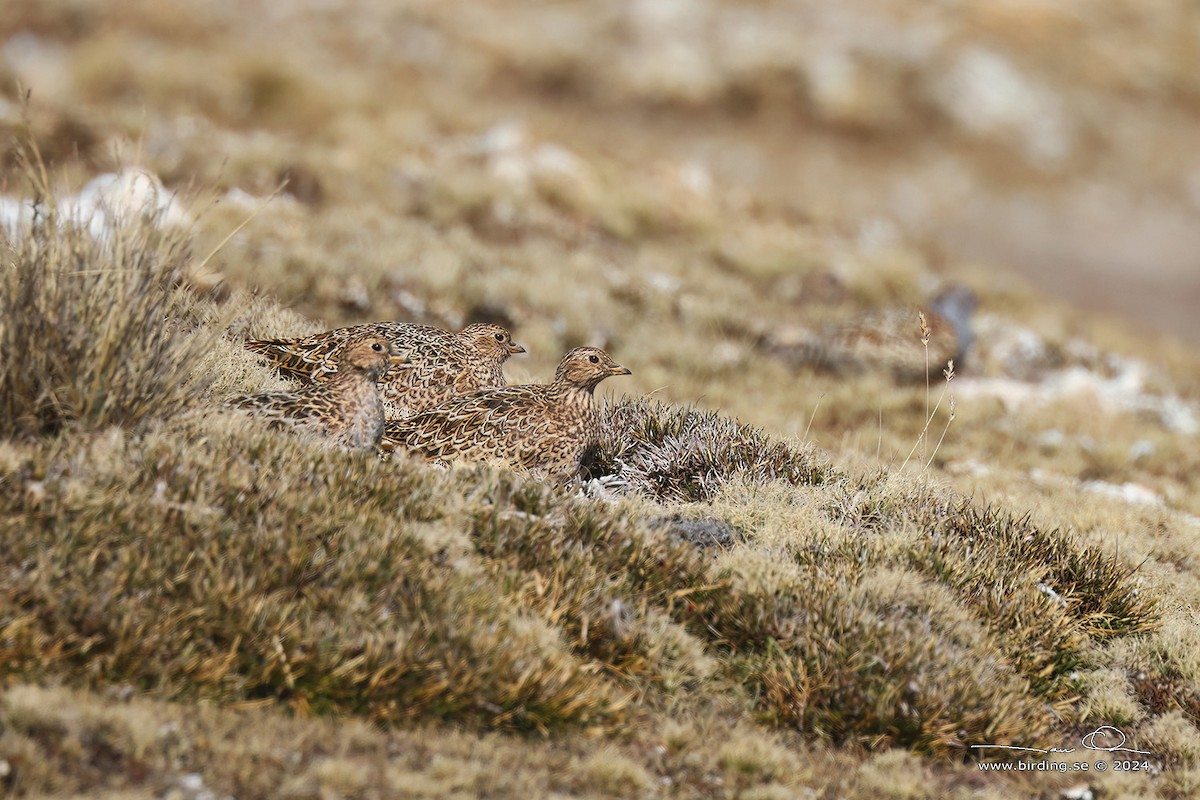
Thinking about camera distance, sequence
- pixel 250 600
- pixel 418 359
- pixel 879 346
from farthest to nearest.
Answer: pixel 879 346, pixel 418 359, pixel 250 600

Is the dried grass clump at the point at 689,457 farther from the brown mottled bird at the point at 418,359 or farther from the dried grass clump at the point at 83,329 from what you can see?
the dried grass clump at the point at 83,329

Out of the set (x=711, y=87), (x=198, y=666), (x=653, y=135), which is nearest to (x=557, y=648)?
(x=198, y=666)

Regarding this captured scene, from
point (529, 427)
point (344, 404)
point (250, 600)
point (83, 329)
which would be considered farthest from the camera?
point (529, 427)

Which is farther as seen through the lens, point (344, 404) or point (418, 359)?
point (418, 359)

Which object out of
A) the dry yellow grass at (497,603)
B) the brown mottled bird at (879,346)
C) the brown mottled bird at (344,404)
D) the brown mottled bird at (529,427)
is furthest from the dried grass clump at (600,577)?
the brown mottled bird at (879,346)

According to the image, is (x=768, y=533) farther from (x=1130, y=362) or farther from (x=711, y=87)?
(x=711, y=87)

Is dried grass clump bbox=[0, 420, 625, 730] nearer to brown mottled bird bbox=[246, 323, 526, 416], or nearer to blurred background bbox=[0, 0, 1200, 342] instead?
brown mottled bird bbox=[246, 323, 526, 416]
